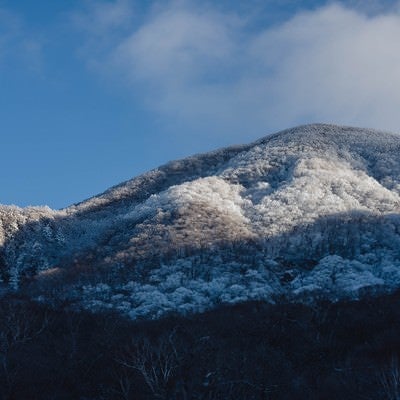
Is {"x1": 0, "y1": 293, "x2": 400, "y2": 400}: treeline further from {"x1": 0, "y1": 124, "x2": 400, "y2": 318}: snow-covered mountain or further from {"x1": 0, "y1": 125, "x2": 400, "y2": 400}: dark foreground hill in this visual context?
{"x1": 0, "y1": 124, "x2": 400, "y2": 318}: snow-covered mountain

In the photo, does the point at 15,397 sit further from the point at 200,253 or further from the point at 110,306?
the point at 200,253

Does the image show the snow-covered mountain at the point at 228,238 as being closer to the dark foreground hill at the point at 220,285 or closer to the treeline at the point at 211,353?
the dark foreground hill at the point at 220,285

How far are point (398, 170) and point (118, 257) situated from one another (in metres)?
49.0

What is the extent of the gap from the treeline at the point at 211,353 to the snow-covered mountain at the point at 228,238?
526 cm

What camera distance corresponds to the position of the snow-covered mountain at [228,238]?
204ft

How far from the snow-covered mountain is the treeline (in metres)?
5.26


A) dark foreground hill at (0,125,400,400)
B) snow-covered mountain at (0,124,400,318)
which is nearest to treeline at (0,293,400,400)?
dark foreground hill at (0,125,400,400)

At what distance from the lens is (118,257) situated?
7044 cm

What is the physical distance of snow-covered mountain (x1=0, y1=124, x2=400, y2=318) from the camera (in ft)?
204

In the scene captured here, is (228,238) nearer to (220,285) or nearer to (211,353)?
(220,285)

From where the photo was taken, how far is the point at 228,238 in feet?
238

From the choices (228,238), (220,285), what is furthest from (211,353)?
(228,238)

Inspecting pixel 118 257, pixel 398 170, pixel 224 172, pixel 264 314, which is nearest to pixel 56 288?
pixel 118 257

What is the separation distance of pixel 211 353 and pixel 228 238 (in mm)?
30090
